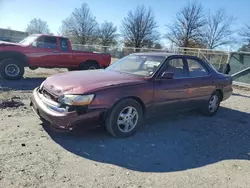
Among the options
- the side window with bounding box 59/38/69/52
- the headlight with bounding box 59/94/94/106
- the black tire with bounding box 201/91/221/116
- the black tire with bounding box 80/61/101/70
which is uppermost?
the side window with bounding box 59/38/69/52

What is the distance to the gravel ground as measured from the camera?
2.96 metres

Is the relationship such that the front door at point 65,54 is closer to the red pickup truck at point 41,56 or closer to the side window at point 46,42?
the red pickup truck at point 41,56

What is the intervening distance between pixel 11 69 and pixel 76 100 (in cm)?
671

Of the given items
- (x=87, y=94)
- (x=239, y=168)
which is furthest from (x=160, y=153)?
(x=87, y=94)

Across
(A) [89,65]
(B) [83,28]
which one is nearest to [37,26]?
(B) [83,28]

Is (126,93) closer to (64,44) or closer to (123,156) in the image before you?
(123,156)

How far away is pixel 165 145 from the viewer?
163 inches

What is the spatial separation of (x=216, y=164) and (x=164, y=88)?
5.60 feet

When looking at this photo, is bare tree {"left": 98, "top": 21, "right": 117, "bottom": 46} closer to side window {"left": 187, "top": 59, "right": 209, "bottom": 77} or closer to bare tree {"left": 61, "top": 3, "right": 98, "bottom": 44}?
bare tree {"left": 61, "top": 3, "right": 98, "bottom": 44}

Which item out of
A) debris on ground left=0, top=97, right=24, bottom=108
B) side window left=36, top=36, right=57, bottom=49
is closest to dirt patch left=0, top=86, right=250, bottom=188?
debris on ground left=0, top=97, right=24, bottom=108

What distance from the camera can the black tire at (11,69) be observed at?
29.5 feet

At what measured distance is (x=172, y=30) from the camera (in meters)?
50.4

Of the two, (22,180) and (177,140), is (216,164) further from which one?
(22,180)

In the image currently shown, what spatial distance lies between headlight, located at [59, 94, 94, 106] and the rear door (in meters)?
2.57
